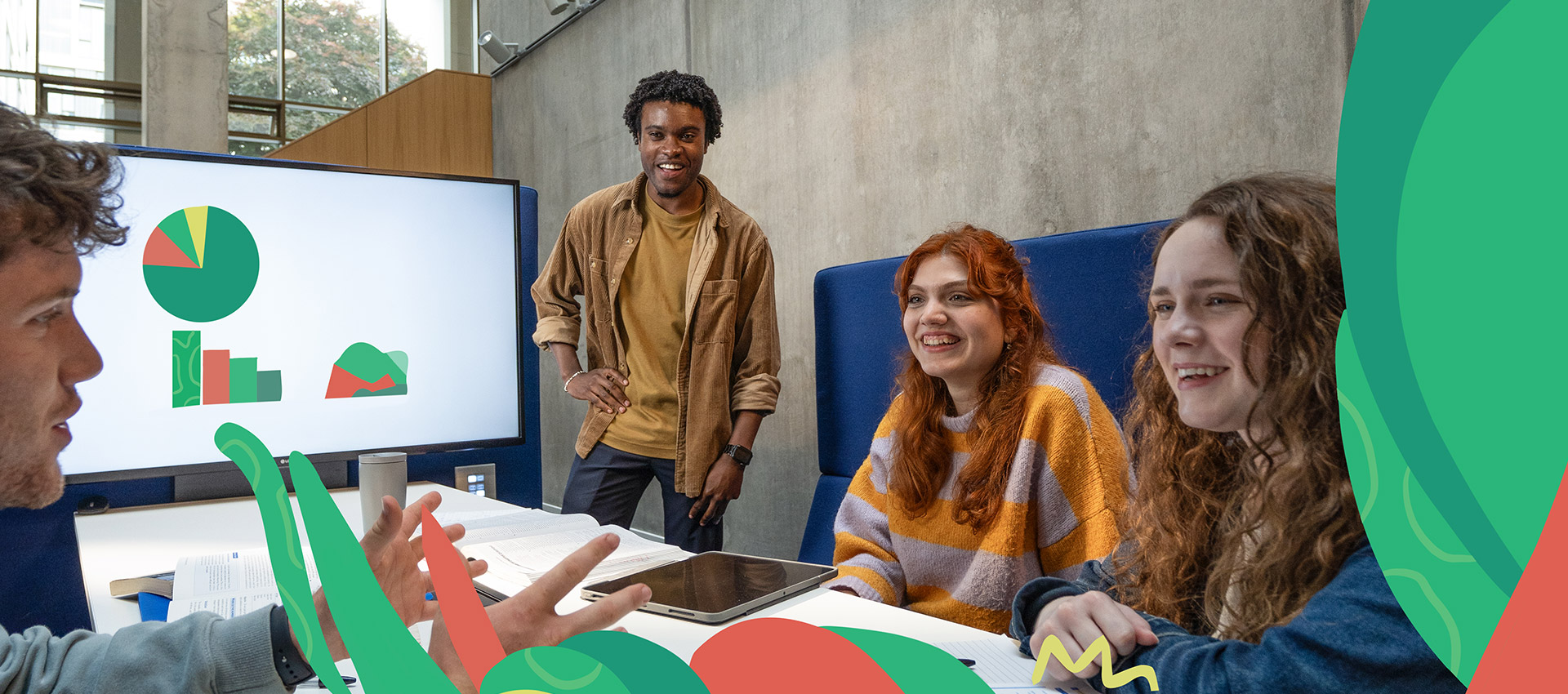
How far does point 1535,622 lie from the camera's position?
0.32 metres

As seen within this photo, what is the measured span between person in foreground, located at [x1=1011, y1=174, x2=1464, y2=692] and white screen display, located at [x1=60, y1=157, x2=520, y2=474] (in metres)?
0.99

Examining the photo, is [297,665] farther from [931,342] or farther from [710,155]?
[710,155]

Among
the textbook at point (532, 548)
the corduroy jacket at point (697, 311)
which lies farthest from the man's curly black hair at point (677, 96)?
the textbook at point (532, 548)

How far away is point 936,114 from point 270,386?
2084 millimetres

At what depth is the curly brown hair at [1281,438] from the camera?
50cm

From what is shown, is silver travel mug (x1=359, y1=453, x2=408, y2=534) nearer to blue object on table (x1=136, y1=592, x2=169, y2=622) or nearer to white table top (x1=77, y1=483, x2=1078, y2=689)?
white table top (x1=77, y1=483, x2=1078, y2=689)

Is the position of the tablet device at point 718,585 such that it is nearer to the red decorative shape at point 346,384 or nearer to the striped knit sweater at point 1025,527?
the striped knit sweater at point 1025,527

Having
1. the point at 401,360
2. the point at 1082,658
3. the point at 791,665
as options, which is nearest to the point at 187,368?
the point at 401,360

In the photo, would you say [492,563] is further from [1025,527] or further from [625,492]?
[625,492]

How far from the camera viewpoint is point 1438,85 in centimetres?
34

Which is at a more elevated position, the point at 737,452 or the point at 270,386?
the point at 270,386


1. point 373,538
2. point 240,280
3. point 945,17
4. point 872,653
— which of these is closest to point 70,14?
point 945,17

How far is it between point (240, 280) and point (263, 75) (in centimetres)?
646

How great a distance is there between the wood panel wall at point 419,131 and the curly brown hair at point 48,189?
472 centimetres
